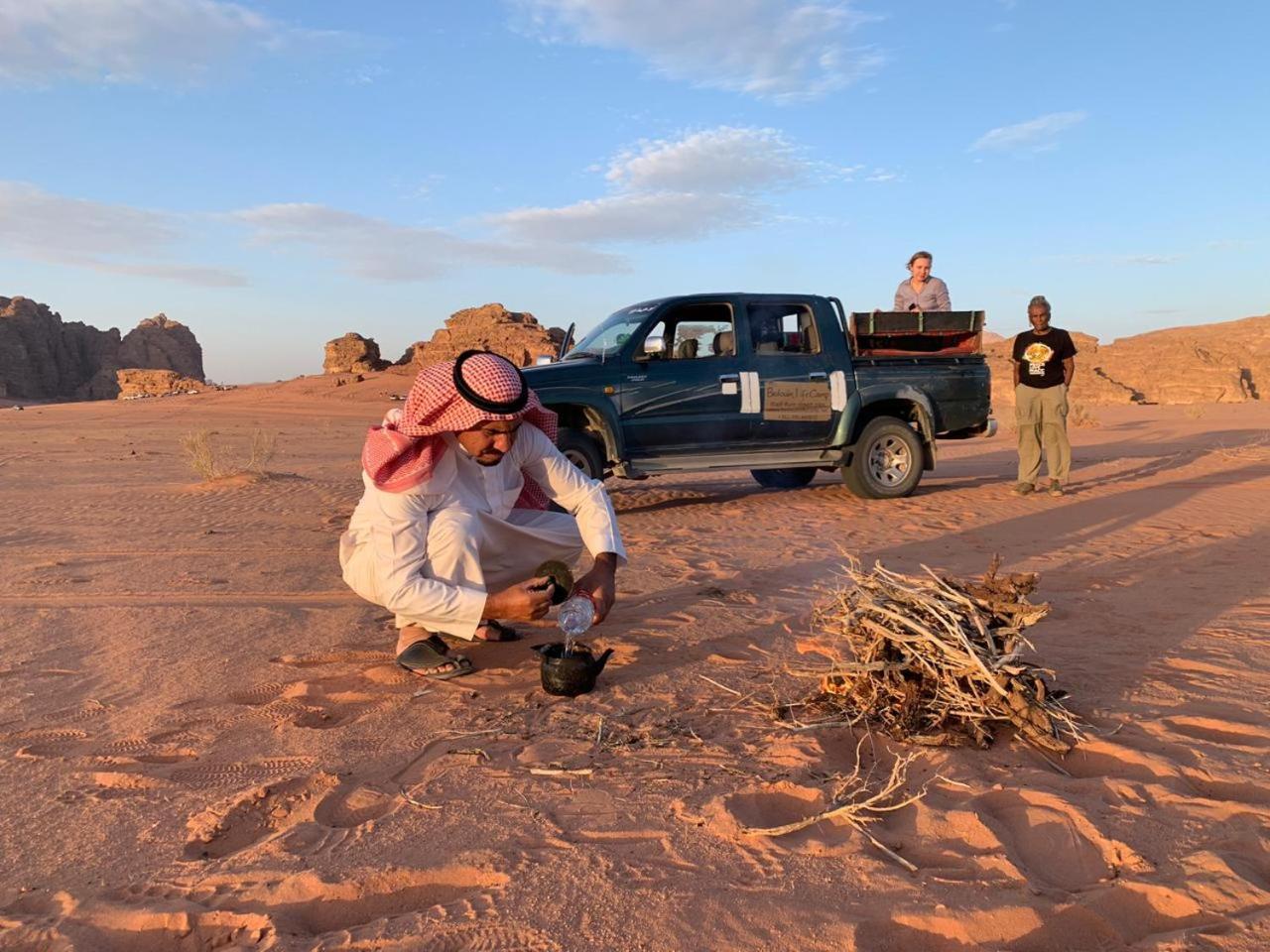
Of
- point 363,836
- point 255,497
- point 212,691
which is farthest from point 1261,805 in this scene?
point 255,497

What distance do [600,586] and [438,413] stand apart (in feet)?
3.12

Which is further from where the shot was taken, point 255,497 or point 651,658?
point 255,497

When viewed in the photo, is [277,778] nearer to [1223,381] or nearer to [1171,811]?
[1171,811]

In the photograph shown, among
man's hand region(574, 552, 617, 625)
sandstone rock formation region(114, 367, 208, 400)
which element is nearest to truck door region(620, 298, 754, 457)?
man's hand region(574, 552, 617, 625)

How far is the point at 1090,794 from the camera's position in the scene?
2.83 metres

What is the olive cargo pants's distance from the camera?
9.68 m

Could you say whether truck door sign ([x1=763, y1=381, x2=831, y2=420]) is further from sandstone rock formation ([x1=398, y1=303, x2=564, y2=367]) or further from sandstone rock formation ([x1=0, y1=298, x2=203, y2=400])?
sandstone rock formation ([x1=0, y1=298, x2=203, y2=400])

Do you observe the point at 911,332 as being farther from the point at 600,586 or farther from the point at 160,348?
the point at 160,348

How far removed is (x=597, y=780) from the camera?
294 cm

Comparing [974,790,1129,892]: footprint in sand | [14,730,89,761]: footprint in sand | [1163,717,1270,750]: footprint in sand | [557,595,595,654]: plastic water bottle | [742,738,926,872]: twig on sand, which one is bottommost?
[1163,717,1270,750]: footprint in sand

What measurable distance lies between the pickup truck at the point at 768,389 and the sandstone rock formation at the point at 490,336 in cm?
2149

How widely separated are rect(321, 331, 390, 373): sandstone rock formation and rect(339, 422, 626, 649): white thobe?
32.6m

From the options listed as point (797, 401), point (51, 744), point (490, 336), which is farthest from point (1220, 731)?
point (490, 336)

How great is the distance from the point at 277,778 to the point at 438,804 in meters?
0.58
